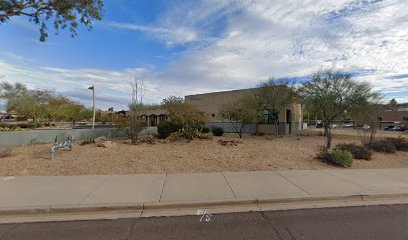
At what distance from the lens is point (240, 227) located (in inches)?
167

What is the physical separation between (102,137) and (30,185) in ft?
27.3

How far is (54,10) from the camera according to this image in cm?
1168

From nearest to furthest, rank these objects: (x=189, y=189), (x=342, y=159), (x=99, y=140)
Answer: (x=189, y=189)
(x=342, y=159)
(x=99, y=140)

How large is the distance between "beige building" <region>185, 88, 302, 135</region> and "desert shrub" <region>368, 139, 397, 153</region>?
36.3 ft

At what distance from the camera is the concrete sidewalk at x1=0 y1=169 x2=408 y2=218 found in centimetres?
525

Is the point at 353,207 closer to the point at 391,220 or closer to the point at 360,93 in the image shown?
the point at 391,220

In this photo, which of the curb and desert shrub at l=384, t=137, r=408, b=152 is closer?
the curb

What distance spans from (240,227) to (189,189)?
6.95ft

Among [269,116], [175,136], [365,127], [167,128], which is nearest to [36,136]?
[167,128]

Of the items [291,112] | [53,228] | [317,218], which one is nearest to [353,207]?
[317,218]

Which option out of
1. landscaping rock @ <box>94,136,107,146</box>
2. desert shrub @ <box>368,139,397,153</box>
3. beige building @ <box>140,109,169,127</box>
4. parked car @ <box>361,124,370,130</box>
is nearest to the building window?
parked car @ <box>361,124,370,130</box>

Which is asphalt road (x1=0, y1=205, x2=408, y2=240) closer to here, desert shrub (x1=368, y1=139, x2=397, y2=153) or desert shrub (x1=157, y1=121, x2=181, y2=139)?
desert shrub (x1=368, y1=139, x2=397, y2=153)

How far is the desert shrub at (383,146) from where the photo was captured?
1195 cm

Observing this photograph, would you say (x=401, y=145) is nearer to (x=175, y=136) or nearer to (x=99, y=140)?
(x=175, y=136)
